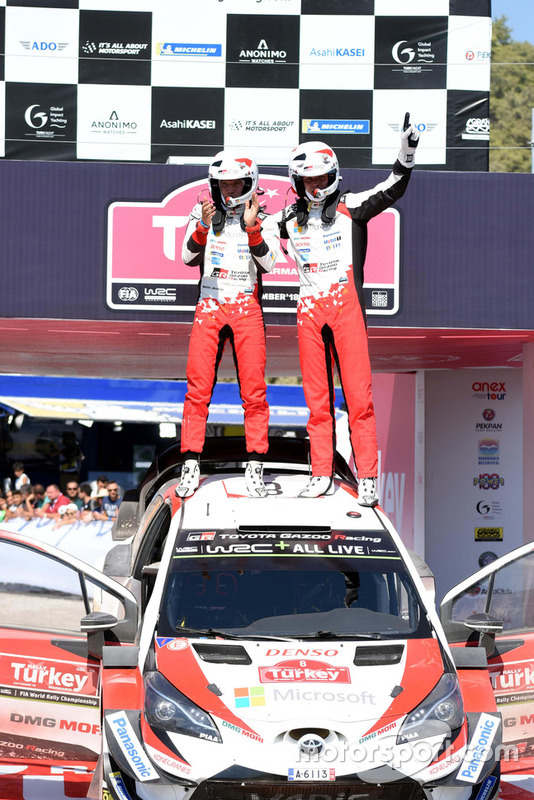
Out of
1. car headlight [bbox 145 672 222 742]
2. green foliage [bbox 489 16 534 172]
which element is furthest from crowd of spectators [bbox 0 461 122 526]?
green foliage [bbox 489 16 534 172]

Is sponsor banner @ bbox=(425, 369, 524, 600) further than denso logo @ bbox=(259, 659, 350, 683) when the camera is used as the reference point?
Yes

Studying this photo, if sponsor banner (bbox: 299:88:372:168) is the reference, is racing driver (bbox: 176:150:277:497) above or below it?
below

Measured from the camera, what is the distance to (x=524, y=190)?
268 inches

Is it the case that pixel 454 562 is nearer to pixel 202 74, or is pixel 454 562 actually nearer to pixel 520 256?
pixel 520 256

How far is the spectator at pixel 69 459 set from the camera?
2005 cm

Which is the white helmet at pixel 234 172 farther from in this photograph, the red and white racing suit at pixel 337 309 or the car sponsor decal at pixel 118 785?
the car sponsor decal at pixel 118 785

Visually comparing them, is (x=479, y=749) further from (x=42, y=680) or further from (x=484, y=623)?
(x=42, y=680)

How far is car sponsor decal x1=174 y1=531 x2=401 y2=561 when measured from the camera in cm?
458

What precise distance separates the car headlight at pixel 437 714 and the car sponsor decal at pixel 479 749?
11 centimetres

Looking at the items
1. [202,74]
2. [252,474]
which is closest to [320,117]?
[202,74]

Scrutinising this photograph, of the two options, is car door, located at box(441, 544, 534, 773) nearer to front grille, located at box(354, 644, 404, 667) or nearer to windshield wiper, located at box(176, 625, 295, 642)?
front grille, located at box(354, 644, 404, 667)

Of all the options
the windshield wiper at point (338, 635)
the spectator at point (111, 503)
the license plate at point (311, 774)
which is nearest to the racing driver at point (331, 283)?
the windshield wiper at point (338, 635)

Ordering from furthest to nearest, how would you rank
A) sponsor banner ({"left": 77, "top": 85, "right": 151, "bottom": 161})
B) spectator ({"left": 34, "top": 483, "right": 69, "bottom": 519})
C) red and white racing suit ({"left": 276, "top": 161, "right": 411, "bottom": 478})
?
spectator ({"left": 34, "top": 483, "right": 69, "bottom": 519}) < sponsor banner ({"left": 77, "top": 85, "right": 151, "bottom": 161}) < red and white racing suit ({"left": 276, "top": 161, "right": 411, "bottom": 478})

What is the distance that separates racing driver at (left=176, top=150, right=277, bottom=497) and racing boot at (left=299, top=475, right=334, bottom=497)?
0.55 metres
